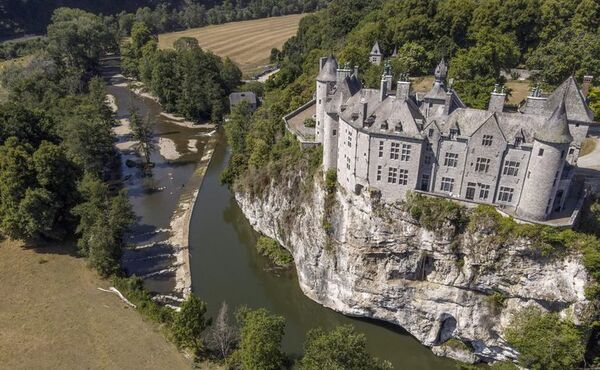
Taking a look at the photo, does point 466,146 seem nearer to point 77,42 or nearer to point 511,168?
point 511,168

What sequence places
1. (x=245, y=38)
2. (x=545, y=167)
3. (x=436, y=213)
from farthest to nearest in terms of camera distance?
1. (x=245, y=38)
2. (x=436, y=213)
3. (x=545, y=167)

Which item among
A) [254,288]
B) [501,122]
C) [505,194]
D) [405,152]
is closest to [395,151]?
[405,152]

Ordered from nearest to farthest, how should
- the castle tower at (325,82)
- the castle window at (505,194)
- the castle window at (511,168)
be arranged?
the castle window at (511,168) → the castle window at (505,194) → the castle tower at (325,82)

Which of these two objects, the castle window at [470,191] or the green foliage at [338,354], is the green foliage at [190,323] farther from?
the castle window at [470,191]

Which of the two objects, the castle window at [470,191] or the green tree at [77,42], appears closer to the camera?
the castle window at [470,191]

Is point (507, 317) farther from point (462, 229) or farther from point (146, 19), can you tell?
point (146, 19)

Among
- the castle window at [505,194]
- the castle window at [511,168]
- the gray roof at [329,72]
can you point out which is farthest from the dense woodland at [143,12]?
the castle window at [505,194]
